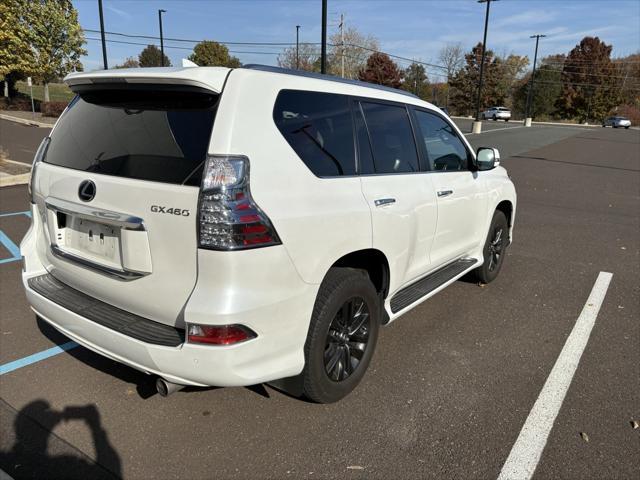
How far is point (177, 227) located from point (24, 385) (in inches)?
72.2

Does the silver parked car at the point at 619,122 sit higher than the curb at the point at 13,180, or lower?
higher

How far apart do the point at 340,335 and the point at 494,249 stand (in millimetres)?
2882

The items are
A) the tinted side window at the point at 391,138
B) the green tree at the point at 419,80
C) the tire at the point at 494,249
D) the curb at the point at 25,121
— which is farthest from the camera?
the green tree at the point at 419,80

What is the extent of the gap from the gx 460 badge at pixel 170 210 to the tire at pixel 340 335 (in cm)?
84

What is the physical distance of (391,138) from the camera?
3.44m

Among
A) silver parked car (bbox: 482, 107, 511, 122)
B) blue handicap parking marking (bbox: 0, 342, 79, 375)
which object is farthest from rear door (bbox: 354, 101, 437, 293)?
silver parked car (bbox: 482, 107, 511, 122)

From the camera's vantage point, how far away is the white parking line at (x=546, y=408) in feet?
8.27

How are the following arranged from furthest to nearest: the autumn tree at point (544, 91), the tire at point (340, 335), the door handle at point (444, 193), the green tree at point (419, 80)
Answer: the green tree at point (419, 80), the autumn tree at point (544, 91), the door handle at point (444, 193), the tire at point (340, 335)

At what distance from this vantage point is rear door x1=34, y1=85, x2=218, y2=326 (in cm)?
228

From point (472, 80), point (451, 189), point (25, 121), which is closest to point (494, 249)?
point (451, 189)

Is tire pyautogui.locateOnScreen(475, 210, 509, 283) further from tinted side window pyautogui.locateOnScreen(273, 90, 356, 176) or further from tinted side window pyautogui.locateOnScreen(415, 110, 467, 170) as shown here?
tinted side window pyautogui.locateOnScreen(273, 90, 356, 176)

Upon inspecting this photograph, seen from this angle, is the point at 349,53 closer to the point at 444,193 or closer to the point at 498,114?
the point at 498,114

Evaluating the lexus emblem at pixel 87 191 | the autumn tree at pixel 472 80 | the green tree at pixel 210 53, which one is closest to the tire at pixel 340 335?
the lexus emblem at pixel 87 191

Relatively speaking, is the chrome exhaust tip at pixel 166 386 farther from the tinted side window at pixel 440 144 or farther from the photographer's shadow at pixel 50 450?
the tinted side window at pixel 440 144
